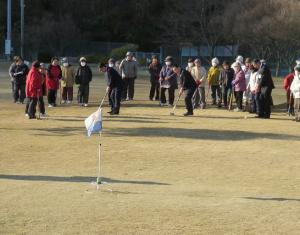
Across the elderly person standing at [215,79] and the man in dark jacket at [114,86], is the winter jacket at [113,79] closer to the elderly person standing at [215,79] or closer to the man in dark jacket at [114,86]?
the man in dark jacket at [114,86]

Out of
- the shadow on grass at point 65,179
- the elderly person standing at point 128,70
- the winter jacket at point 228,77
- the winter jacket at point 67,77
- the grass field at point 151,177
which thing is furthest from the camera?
the elderly person standing at point 128,70

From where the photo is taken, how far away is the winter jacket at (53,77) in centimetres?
2138

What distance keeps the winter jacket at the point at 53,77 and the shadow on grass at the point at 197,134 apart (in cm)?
614

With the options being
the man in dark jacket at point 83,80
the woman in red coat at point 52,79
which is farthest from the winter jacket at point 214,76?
the woman in red coat at point 52,79

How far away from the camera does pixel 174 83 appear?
22.3 m

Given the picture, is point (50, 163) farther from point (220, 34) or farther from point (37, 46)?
point (37, 46)

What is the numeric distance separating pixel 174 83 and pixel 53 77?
4.18 meters

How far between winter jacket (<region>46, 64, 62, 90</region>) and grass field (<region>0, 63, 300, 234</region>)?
3.53m

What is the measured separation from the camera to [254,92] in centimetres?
1992

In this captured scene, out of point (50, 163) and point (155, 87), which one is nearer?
point (50, 163)

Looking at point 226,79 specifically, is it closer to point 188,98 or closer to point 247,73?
point 247,73

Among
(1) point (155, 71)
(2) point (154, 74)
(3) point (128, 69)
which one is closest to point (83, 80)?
(3) point (128, 69)

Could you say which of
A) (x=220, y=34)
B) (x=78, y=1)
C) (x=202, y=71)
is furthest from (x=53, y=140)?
(x=78, y=1)

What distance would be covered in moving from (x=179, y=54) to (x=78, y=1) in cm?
1169
